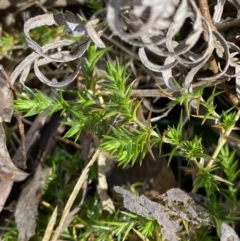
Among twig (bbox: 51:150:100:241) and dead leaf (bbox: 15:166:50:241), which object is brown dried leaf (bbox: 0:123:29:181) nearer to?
dead leaf (bbox: 15:166:50:241)

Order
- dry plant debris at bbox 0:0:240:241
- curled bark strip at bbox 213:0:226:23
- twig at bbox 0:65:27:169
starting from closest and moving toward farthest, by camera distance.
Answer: dry plant debris at bbox 0:0:240:241
curled bark strip at bbox 213:0:226:23
twig at bbox 0:65:27:169

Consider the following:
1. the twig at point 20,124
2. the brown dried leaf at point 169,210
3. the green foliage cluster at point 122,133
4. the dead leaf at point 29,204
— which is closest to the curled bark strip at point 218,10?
the green foliage cluster at point 122,133

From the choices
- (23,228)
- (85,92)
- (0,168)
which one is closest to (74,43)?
(85,92)

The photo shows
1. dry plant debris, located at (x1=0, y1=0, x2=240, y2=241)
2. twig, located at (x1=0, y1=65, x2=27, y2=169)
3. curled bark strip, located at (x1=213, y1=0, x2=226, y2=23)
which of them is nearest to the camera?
dry plant debris, located at (x1=0, y1=0, x2=240, y2=241)

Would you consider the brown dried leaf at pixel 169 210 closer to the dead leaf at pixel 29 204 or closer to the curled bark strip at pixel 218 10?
the dead leaf at pixel 29 204

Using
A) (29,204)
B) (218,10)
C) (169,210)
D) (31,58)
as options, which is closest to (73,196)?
(29,204)

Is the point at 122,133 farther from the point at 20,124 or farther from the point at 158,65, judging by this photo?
the point at 20,124

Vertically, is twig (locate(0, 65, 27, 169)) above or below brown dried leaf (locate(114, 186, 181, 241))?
above

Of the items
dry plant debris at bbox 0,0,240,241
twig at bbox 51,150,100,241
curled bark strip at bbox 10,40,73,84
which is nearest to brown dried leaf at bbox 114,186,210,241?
dry plant debris at bbox 0,0,240,241

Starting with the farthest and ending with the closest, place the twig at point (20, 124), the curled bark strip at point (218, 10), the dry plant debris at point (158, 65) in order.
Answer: the twig at point (20, 124) → the curled bark strip at point (218, 10) → the dry plant debris at point (158, 65)
